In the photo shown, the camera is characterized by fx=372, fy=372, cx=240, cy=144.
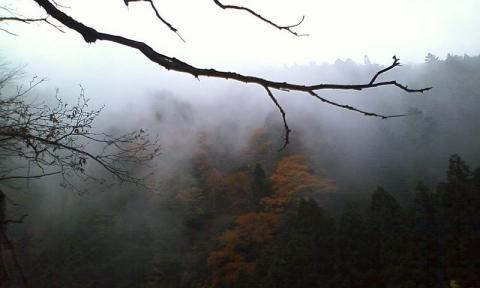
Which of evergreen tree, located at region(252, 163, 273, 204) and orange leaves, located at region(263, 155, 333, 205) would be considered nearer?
orange leaves, located at region(263, 155, 333, 205)

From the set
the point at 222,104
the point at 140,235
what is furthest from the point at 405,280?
the point at 222,104

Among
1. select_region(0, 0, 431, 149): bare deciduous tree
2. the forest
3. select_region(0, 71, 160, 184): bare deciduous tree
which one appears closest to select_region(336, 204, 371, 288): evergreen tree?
the forest

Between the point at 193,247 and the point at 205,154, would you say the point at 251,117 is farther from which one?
the point at 193,247

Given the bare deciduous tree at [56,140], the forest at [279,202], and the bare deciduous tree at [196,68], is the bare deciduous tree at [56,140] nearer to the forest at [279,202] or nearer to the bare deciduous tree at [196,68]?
the forest at [279,202]

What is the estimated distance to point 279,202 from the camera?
16734 millimetres

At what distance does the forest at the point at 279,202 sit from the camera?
11.4 m

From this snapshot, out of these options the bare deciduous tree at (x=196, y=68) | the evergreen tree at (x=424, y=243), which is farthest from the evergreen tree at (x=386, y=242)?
the bare deciduous tree at (x=196, y=68)

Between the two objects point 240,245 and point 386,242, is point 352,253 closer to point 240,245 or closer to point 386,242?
point 386,242

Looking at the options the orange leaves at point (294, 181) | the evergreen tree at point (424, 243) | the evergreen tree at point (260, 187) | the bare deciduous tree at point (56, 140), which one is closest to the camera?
the bare deciduous tree at point (56, 140)

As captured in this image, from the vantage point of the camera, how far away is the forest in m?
11.4

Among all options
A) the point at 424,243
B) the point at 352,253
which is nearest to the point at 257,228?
the point at 352,253

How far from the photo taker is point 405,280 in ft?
34.5

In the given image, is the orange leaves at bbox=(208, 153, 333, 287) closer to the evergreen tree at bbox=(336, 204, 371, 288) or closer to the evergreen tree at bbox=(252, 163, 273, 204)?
the evergreen tree at bbox=(252, 163, 273, 204)

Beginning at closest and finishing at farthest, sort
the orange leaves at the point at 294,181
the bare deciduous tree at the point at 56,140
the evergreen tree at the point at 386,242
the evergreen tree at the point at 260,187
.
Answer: the bare deciduous tree at the point at 56,140 → the evergreen tree at the point at 386,242 → the orange leaves at the point at 294,181 → the evergreen tree at the point at 260,187
